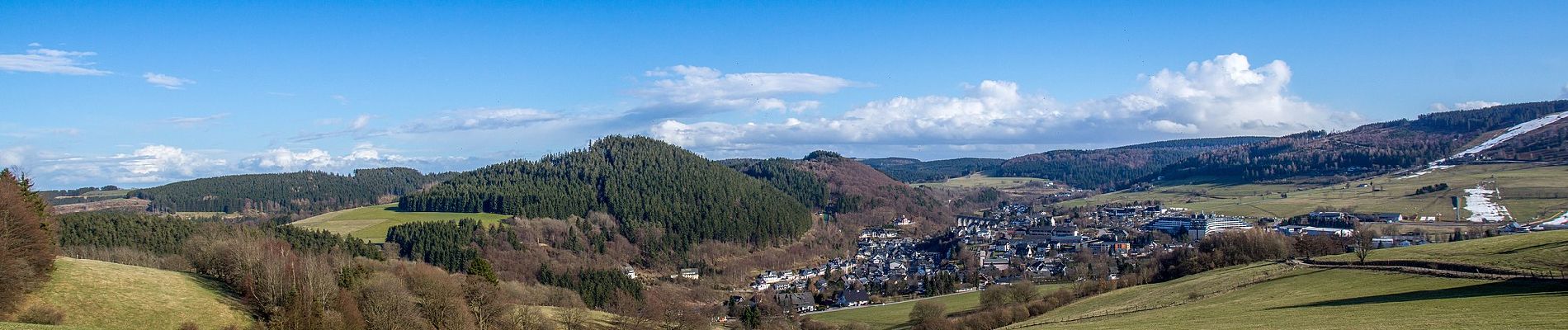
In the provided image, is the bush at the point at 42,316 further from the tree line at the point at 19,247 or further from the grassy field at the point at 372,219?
the grassy field at the point at 372,219

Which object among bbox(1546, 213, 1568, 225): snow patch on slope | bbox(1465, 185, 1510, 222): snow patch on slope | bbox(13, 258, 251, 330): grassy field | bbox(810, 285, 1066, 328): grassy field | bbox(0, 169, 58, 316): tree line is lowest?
bbox(810, 285, 1066, 328): grassy field

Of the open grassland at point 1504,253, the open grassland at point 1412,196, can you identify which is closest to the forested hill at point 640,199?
the open grassland at point 1412,196

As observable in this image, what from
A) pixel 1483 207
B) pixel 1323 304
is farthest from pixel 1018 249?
pixel 1323 304

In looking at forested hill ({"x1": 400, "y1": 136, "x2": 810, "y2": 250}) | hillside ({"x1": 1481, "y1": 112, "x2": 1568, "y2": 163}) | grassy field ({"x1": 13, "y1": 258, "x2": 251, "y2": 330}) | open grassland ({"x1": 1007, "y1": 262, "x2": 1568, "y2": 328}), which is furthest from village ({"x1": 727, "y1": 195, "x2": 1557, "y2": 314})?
hillside ({"x1": 1481, "y1": 112, "x2": 1568, "y2": 163})

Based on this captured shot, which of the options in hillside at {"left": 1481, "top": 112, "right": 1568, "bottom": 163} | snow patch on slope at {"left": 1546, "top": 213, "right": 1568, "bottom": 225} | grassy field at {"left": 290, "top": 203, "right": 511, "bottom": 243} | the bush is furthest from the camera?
hillside at {"left": 1481, "top": 112, "right": 1568, "bottom": 163}

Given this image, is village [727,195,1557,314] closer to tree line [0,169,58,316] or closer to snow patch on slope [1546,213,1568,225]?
snow patch on slope [1546,213,1568,225]

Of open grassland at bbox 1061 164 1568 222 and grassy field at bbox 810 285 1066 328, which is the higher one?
open grassland at bbox 1061 164 1568 222
